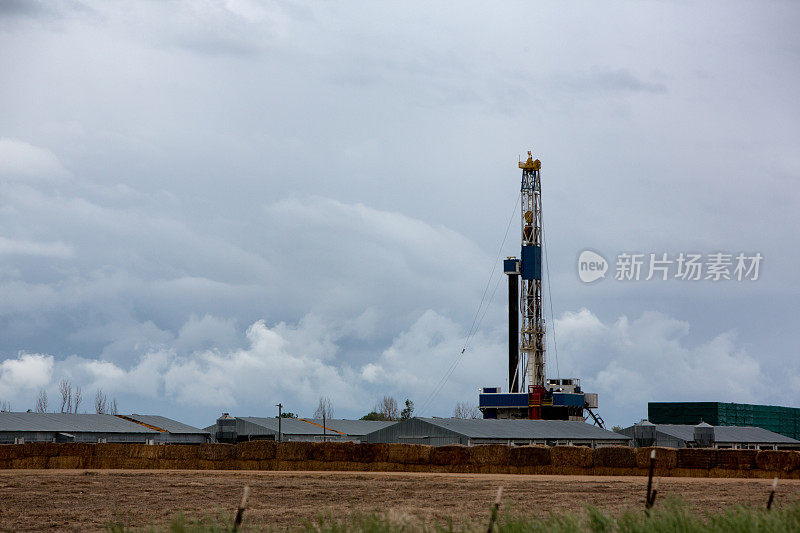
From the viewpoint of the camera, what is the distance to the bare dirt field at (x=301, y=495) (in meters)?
29.0

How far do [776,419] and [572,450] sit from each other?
102m

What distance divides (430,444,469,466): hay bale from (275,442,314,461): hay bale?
815 centimetres

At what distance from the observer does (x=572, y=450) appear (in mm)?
55156

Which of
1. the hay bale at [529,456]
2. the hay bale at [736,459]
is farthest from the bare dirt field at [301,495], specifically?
the hay bale at [529,456]

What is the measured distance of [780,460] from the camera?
169 feet

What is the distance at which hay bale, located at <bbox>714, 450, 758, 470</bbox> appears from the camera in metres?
52.4

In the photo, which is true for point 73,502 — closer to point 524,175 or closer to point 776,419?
point 524,175

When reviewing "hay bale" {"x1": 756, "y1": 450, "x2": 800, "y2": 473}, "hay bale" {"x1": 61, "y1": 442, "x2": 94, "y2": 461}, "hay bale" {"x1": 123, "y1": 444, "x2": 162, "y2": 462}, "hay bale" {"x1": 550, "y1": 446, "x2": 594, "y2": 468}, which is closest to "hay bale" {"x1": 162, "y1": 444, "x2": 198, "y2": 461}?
"hay bale" {"x1": 123, "y1": 444, "x2": 162, "y2": 462}

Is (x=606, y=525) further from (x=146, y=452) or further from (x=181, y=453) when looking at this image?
(x=146, y=452)

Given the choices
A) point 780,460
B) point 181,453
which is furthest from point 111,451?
point 780,460

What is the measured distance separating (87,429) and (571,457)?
6280cm

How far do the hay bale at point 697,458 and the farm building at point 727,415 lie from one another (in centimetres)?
8620

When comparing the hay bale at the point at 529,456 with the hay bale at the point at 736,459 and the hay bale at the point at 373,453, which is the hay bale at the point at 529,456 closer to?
the hay bale at the point at 373,453

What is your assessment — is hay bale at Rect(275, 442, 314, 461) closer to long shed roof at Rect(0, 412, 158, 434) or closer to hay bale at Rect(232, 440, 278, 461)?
hay bale at Rect(232, 440, 278, 461)
